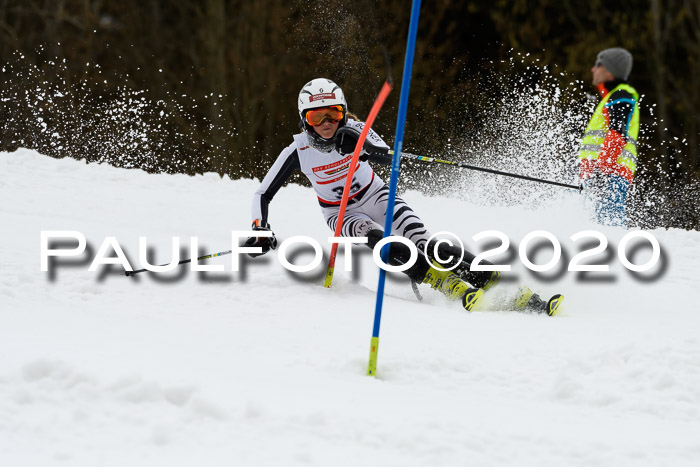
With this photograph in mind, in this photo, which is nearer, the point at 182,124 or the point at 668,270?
the point at 668,270

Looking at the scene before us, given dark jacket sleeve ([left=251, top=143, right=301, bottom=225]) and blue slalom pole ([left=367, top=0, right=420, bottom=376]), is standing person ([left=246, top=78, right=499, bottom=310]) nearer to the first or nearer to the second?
dark jacket sleeve ([left=251, top=143, right=301, bottom=225])

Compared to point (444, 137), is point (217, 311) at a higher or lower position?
lower

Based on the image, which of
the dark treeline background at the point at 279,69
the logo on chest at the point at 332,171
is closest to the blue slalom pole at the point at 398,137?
the logo on chest at the point at 332,171

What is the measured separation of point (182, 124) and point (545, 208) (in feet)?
40.2

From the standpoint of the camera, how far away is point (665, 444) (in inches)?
98.0

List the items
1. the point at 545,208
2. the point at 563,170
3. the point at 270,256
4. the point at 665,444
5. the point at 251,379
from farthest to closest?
the point at 563,170 → the point at 545,208 → the point at 270,256 → the point at 251,379 → the point at 665,444

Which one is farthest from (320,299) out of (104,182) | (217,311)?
(104,182)

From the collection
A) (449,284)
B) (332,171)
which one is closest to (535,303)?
(449,284)

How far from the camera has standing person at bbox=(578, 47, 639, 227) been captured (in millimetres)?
6109

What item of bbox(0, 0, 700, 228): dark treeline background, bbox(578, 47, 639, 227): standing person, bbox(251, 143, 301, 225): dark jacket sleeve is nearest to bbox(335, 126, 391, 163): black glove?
bbox(251, 143, 301, 225): dark jacket sleeve

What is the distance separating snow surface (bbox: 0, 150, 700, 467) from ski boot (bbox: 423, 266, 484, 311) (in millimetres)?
87

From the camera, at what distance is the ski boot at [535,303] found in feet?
14.3

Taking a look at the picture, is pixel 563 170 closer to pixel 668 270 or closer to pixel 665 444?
pixel 668 270

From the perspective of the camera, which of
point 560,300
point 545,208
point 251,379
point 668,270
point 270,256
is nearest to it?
point 251,379
